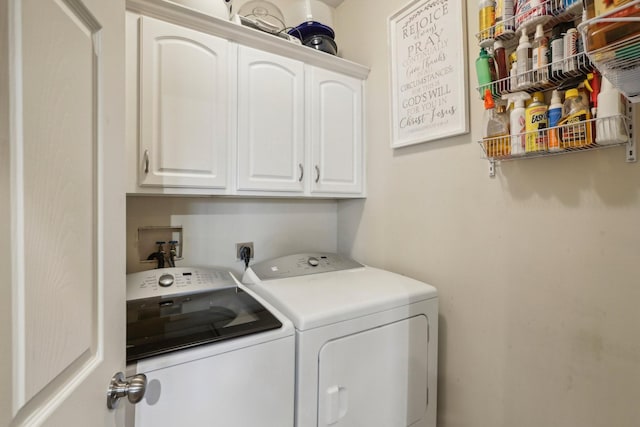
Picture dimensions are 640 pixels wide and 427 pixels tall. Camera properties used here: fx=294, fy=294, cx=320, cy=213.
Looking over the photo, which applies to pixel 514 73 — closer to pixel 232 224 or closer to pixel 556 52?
pixel 556 52

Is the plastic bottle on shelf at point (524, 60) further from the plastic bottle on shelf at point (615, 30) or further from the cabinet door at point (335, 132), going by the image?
the cabinet door at point (335, 132)

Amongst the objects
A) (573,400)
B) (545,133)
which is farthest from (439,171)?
(573,400)

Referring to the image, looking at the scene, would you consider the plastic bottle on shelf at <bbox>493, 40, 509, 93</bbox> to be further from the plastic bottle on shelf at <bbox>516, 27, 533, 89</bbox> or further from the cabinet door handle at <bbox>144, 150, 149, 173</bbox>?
the cabinet door handle at <bbox>144, 150, 149, 173</bbox>

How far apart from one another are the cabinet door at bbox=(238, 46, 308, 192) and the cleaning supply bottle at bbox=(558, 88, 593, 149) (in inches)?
46.3

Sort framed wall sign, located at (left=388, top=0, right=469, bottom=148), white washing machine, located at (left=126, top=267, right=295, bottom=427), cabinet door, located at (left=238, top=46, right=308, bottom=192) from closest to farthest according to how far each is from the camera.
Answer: white washing machine, located at (left=126, top=267, right=295, bottom=427), framed wall sign, located at (left=388, top=0, right=469, bottom=148), cabinet door, located at (left=238, top=46, right=308, bottom=192)

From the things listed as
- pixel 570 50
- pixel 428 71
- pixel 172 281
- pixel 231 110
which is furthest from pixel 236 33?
pixel 570 50

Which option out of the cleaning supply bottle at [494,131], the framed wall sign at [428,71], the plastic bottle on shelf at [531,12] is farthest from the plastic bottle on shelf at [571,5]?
the framed wall sign at [428,71]

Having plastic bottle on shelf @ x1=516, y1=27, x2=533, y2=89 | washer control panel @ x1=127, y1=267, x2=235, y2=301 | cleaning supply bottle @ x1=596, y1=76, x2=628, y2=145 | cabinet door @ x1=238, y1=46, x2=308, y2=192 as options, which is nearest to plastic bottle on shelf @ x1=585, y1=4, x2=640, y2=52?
cleaning supply bottle @ x1=596, y1=76, x2=628, y2=145

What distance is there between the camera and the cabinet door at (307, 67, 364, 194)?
5.76 ft

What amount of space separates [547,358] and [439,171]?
2.99 ft

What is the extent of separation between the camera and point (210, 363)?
89 cm

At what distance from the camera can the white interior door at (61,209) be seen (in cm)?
38

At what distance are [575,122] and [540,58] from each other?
0.27 m

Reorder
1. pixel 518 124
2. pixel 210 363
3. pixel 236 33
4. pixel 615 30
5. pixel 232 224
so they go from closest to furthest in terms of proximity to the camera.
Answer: pixel 615 30 < pixel 210 363 < pixel 518 124 < pixel 236 33 < pixel 232 224
